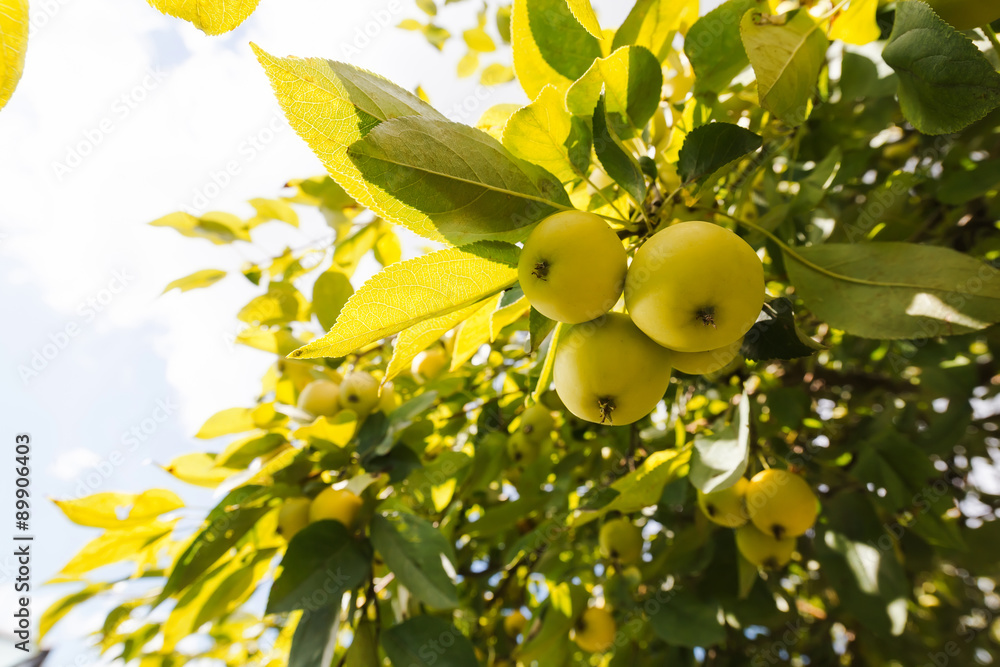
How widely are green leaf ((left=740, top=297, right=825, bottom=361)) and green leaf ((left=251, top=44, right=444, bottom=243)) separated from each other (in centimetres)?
57

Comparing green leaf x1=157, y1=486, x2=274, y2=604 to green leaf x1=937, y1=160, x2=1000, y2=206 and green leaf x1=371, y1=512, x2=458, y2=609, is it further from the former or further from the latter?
green leaf x1=937, y1=160, x2=1000, y2=206

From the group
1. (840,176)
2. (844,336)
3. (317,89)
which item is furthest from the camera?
(844,336)

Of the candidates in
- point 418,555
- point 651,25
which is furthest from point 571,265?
point 418,555

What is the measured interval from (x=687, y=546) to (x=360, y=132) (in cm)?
164

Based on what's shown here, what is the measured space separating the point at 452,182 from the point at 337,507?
1.04 m

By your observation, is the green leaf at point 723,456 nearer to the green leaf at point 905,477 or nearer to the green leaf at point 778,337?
the green leaf at point 778,337

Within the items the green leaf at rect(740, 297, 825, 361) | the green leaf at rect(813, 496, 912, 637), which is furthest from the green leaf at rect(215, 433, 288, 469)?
the green leaf at rect(813, 496, 912, 637)

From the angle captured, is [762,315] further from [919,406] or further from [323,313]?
[919,406]

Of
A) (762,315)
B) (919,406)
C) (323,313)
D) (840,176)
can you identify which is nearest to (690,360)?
(762,315)

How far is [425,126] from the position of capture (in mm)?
732

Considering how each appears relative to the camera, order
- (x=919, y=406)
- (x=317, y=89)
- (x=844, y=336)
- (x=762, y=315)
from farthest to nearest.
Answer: (x=919, y=406) → (x=844, y=336) → (x=762, y=315) → (x=317, y=89)

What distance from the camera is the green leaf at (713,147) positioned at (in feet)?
2.65

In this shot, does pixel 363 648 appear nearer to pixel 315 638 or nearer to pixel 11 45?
pixel 315 638

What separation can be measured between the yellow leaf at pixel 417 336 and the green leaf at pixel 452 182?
0.12 m
